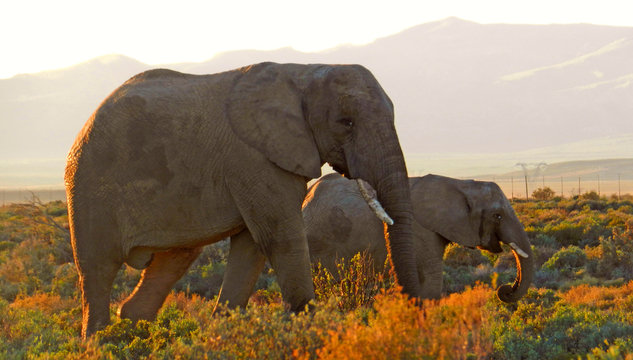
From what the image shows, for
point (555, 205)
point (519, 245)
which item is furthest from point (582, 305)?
point (555, 205)

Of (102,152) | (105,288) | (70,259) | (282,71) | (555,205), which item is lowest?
(555,205)

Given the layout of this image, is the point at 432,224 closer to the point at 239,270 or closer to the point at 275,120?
the point at 239,270

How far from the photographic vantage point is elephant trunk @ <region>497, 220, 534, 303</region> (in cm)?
981

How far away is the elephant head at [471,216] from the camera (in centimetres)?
1019

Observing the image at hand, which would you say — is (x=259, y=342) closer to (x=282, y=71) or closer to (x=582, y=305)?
(x=282, y=71)

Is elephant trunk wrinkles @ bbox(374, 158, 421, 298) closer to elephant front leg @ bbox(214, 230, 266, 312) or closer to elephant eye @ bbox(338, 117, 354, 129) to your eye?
elephant eye @ bbox(338, 117, 354, 129)

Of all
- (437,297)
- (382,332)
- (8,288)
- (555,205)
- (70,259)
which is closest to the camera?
(382,332)

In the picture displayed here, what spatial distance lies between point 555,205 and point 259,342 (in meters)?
31.4

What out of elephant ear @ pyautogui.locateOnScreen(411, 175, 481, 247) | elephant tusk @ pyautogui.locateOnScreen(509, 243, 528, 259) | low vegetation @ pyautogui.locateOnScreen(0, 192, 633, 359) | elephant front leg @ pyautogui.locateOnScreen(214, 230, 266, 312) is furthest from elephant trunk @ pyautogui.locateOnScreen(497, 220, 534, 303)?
elephant front leg @ pyautogui.locateOnScreen(214, 230, 266, 312)

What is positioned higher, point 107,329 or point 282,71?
point 282,71

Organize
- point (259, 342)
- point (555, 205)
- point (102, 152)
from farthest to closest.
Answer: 1. point (555, 205)
2. point (102, 152)
3. point (259, 342)

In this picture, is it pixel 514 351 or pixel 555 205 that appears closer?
pixel 514 351

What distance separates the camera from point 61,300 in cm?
1306

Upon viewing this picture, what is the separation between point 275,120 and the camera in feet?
23.0
